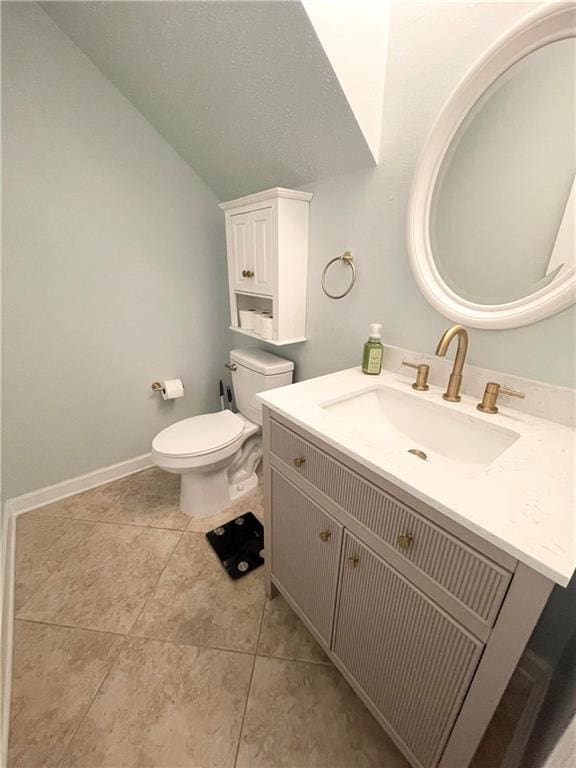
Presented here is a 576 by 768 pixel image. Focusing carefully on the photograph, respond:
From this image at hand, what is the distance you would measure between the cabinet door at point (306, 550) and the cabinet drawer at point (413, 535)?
103 millimetres

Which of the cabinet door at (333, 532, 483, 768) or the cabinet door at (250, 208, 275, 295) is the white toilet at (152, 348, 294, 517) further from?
the cabinet door at (333, 532, 483, 768)

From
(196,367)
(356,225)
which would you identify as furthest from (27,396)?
(356,225)

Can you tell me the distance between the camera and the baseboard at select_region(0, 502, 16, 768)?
32.5 inches

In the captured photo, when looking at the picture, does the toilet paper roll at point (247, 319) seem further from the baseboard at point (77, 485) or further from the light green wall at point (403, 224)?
the baseboard at point (77, 485)

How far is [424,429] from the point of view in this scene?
91 cm

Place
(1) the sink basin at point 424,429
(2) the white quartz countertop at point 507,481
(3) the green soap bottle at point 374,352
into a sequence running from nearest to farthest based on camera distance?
(2) the white quartz countertop at point 507,481, (1) the sink basin at point 424,429, (3) the green soap bottle at point 374,352

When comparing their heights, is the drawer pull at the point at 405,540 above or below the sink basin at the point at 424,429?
below

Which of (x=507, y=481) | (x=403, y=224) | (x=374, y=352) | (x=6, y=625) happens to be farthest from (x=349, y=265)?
(x=6, y=625)

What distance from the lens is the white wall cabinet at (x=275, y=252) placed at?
1.25m

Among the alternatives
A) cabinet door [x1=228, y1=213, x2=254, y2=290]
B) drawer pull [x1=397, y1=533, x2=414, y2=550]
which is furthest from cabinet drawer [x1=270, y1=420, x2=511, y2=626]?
cabinet door [x1=228, y1=213, x2=254, y2=290]

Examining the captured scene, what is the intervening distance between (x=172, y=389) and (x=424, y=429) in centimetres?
150

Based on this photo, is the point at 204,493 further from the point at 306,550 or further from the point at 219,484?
the point at 306,550

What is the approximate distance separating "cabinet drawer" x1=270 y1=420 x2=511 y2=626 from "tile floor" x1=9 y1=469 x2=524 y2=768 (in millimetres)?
703

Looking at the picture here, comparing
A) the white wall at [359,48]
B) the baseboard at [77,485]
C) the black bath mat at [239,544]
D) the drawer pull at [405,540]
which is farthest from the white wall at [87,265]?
the drawer pull at [405,540]
